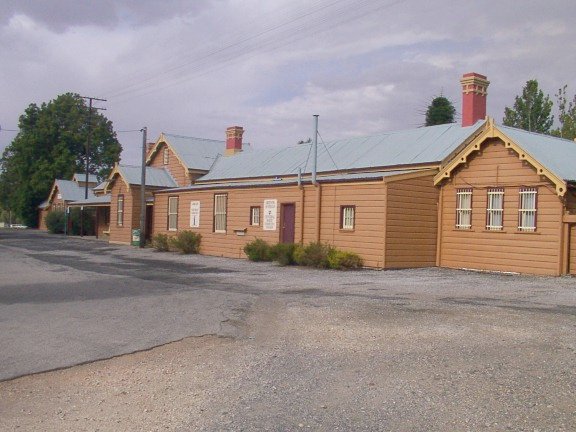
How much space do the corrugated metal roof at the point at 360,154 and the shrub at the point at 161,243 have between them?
522cm

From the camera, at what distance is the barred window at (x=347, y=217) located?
76.4 feet

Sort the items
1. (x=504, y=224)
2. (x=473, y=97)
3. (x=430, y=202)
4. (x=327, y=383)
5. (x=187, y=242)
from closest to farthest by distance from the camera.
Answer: (x=327, y=383) → (x=504, y=224) → (x=430, y=202) → (x=473, y=97) → (x=187, y=242)

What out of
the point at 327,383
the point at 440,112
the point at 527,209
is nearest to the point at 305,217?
the point at 527,209

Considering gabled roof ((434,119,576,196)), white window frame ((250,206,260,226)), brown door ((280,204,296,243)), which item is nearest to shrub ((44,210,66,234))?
white window frame ((250,206,260,226))

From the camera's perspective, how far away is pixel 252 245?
86.0ft

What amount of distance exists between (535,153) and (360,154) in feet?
31.4

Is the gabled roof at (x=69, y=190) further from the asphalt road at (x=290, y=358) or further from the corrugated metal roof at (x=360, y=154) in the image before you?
the asphalt road at (x=290, y=358)

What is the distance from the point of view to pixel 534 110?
4334 centimetres

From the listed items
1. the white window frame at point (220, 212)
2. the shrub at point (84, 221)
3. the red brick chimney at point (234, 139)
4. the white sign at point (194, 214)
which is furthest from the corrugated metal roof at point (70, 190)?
the white window frame at point (220, 212)

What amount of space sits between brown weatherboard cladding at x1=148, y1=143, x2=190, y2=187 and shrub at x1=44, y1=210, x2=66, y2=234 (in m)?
19.3

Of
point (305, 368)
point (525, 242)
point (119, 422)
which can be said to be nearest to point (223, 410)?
point (119, 422)

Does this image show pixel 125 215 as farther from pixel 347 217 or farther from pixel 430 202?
pixel 430 202

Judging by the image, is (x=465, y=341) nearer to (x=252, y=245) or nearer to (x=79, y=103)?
Answer: (x=252, y=245)

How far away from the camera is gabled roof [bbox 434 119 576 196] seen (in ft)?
64.0
